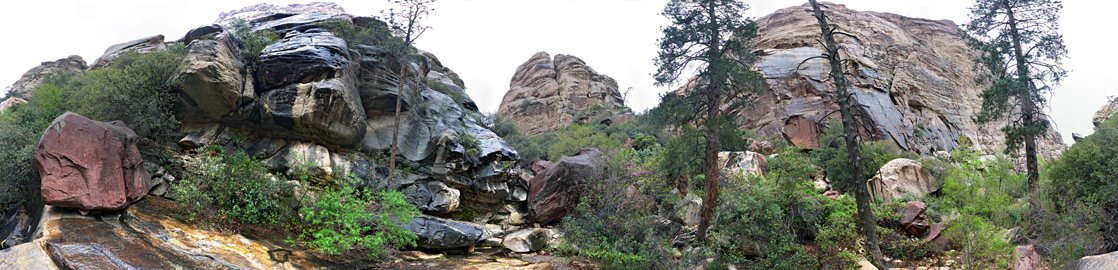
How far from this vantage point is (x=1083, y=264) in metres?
8.59

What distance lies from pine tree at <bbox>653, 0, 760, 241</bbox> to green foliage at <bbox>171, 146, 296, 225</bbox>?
1287 cm

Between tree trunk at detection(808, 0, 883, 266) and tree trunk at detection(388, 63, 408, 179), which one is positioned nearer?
tree trunk at detection(808, 0, 883, 266)

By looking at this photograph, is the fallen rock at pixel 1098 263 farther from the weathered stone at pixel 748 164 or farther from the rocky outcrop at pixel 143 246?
the rocky outcrop at pixel 143 246

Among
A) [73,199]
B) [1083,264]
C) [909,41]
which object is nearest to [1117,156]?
[1083,264]

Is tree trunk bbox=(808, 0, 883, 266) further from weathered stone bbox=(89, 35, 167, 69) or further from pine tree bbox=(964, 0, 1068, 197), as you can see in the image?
weathered stone bbox=(89, 35, 167, 69)

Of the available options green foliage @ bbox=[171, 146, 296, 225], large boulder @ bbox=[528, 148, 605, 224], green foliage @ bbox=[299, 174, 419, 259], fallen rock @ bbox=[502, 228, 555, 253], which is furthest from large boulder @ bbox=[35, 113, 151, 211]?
large boulder @ bbox=[528, 148, 605, 224]

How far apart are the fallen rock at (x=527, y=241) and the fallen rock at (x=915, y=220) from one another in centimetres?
1172

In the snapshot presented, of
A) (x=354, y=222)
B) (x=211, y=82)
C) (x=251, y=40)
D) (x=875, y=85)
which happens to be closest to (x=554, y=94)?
(x=875, y=85)

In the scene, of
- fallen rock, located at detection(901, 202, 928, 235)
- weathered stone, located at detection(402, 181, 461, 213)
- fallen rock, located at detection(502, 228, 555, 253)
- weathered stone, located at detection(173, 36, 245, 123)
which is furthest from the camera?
weathered stone, located at detection(402, 181, 461, 213)

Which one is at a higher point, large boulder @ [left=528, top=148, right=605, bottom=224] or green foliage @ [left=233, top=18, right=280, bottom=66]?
green foliage @ [left=233, top=18, right=280, bottom=66]

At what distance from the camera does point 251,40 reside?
57.7 feet

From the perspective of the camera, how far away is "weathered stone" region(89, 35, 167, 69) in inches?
733

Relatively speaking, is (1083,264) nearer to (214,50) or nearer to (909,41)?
(214,50)

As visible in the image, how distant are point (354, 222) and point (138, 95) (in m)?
8.95
